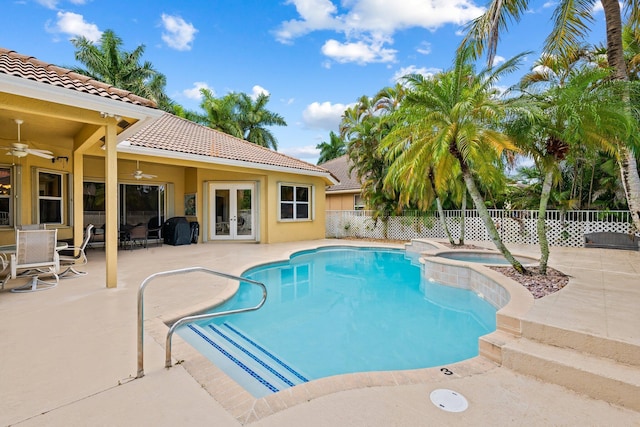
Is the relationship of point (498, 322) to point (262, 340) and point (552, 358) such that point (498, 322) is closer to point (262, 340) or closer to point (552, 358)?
point (552, 358)

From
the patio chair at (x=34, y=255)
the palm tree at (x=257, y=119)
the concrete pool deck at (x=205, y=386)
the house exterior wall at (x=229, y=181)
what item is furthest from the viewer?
the palm tree at (x=257, y=119)

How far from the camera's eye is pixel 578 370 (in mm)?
3105

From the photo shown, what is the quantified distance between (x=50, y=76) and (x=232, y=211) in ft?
32.5

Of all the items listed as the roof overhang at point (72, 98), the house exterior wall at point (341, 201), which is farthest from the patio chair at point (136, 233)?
the house exterior wall at point (341, 201)

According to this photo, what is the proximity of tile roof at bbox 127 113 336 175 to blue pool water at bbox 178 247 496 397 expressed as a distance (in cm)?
584

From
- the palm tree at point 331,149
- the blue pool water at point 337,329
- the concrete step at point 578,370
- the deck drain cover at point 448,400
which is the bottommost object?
the blue pool water at point 337,329

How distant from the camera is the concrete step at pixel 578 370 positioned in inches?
113

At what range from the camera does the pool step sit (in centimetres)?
374

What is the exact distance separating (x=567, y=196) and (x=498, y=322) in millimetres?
13490

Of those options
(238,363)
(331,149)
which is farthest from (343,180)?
(238,363)

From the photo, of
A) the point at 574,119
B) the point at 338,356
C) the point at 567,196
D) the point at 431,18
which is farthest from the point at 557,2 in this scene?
the point at 338,356

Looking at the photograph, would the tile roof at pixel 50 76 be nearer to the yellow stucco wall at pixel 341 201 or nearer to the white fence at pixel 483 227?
the white fence at pixel 483 227

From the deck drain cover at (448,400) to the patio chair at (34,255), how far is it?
298 inches

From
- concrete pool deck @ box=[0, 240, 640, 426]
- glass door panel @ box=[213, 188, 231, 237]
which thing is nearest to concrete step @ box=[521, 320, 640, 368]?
concrete pool deck @ box=[0, 240, 640, 426]
